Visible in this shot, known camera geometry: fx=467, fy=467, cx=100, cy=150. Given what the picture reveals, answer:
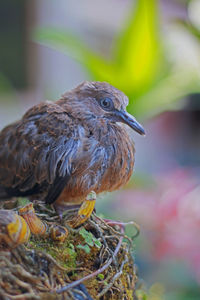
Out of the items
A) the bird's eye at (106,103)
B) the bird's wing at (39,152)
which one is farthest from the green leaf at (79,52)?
the bird's eye at (106,103)

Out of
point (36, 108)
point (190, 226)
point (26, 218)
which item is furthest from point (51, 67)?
point (26, 218)

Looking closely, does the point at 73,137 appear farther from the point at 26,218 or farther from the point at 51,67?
the point at 51,67

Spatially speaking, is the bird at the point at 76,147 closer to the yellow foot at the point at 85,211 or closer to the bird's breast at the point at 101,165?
the bird's breast at the point at 101,165

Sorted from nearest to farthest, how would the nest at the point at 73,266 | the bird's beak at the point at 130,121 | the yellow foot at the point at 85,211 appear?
the nest at the point at 73,266 < the yellow foot at the point at 85,211 < the bird's beak at the point at 130,121

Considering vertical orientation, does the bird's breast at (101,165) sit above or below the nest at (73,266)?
above

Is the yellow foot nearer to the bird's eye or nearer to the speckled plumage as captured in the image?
the speckled plumage

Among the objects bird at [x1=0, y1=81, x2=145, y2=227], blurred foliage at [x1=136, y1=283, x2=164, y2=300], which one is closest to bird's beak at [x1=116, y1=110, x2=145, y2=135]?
bird at [x1=0, y1=81, x2=145, y2=227]
